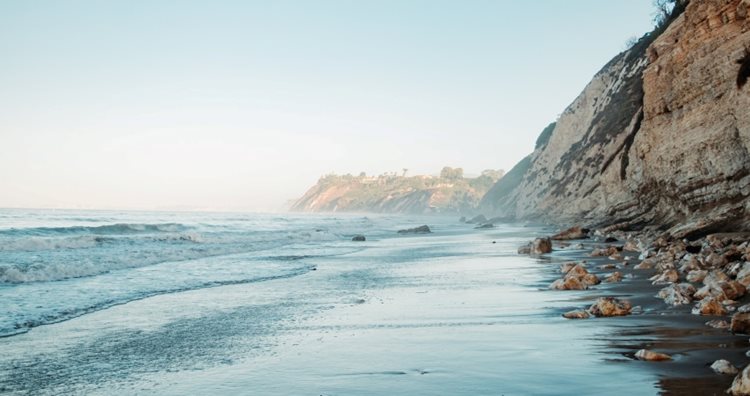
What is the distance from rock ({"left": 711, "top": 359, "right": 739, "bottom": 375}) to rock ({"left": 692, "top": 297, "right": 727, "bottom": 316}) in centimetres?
253

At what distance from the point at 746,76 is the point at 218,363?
49.6 feet

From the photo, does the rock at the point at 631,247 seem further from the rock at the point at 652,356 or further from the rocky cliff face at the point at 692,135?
the rock at the point at 652,356

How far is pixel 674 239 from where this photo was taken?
50.2 feet

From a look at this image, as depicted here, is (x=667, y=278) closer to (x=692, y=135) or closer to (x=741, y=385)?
(x=741, y=385)

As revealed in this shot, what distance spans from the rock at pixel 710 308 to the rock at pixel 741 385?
3.29 metres

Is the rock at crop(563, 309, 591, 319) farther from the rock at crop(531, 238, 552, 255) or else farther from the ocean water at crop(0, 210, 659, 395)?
the rock at crop(531, 238, 552, 255)

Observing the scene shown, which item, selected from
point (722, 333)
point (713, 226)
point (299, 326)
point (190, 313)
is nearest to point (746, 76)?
point (713, 226)

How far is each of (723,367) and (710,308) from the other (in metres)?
Result: 2.66

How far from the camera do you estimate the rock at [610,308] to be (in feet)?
23.9

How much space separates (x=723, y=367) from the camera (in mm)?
4262

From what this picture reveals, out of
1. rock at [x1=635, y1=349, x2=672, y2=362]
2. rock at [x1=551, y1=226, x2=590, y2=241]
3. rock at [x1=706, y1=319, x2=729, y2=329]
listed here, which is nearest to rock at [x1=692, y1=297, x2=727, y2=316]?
rock at [x1=706, y1=319, x2=729, y2=329]

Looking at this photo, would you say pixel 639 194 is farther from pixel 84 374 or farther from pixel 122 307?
pixel 84 374

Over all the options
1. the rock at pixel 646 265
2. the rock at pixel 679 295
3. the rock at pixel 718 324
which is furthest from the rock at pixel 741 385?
the rock at pixel 646 265

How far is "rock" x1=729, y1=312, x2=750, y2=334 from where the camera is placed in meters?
5.35
